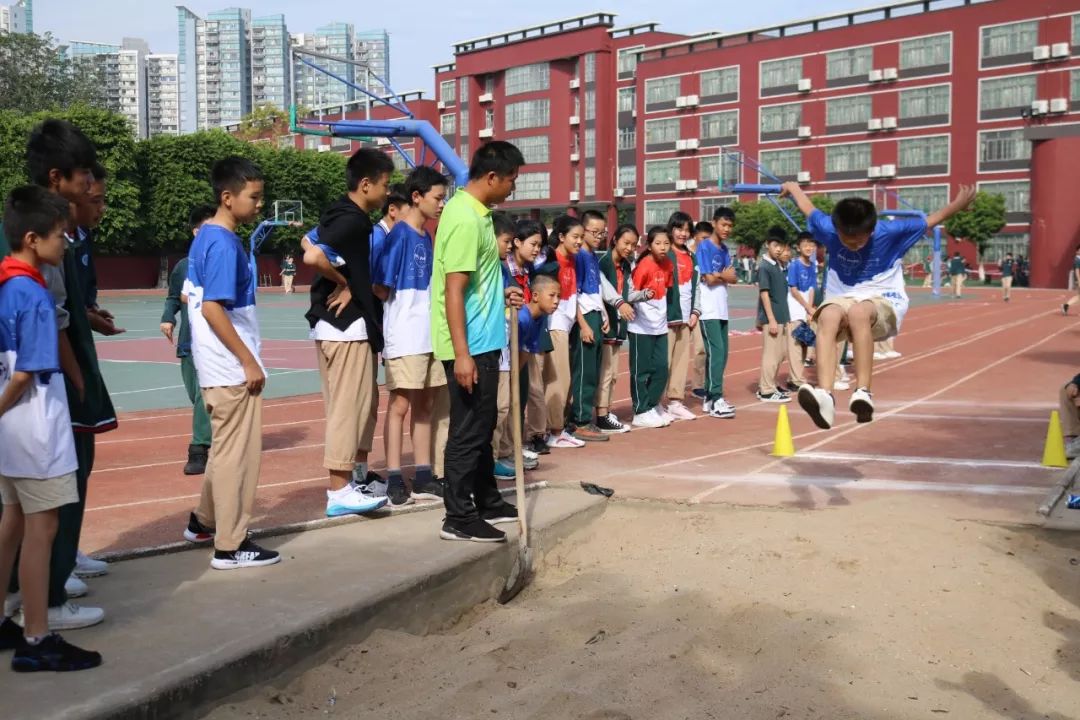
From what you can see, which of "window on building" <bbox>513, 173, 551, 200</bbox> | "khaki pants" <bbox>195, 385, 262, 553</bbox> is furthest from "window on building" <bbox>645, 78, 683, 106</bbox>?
"khaki pants" <bbox>195, 385, 262, 553</bbox>

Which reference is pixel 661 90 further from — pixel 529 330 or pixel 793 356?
pixel 529 330

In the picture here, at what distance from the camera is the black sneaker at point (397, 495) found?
20.2 feet

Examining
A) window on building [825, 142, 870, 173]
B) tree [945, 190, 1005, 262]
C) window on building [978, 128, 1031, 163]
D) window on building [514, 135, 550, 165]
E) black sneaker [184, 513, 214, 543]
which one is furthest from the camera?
window on building [514, 135, 550, 165]

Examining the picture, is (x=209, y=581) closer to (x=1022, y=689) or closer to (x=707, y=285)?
(x=1022, y=689)

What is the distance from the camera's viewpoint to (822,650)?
4.29 m

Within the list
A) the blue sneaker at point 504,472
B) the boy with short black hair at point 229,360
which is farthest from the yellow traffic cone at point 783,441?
the boy with short black hair at point 229,360

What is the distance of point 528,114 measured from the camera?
256ft

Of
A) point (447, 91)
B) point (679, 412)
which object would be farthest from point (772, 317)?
point (447, 91)

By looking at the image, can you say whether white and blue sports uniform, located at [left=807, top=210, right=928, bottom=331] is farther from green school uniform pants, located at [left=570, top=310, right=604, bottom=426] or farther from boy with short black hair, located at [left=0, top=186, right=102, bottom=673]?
boy with short black hair, located at [left=0, top=186, right=102, bottom=673]

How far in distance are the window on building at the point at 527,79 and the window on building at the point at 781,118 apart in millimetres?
16821

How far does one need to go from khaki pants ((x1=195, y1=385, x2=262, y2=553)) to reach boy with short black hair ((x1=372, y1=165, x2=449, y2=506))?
55.3 inches

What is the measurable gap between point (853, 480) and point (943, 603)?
2749 millimetres

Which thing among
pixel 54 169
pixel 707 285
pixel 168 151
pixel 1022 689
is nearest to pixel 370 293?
pixel 54 169

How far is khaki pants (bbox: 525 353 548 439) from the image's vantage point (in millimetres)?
8359
